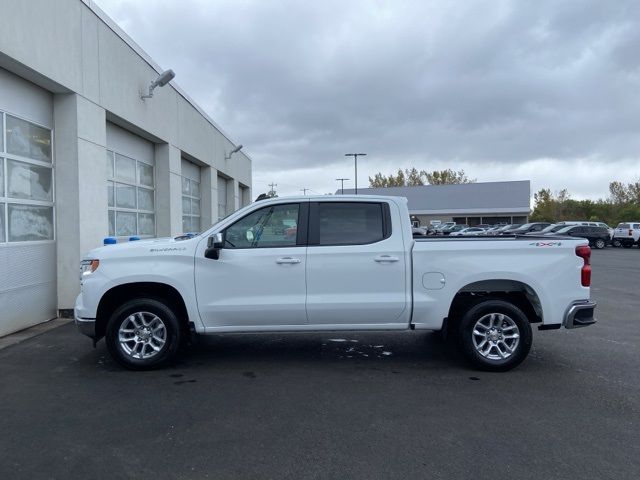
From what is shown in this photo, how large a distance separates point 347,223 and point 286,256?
83 centimetres

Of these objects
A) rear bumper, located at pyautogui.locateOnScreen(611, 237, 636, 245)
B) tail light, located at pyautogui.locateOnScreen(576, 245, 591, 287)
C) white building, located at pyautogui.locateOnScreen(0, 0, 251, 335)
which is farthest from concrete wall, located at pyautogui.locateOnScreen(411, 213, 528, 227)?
tail light, located at pyautogui.locateOnScreen(576, 245, 591, 287)

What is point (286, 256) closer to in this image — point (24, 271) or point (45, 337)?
point (45, 337)

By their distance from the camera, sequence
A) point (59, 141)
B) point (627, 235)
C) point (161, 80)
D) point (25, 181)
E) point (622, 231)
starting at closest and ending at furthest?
point (25, 181), point (59, 141), point (161, 80), point (627, 235), point (622, 231)

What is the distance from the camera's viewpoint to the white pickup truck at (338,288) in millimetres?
5789

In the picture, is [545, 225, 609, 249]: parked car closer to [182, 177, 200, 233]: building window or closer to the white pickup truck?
[182, 177, 200, 233]: building window

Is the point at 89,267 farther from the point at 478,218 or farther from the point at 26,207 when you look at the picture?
the point at 478,218

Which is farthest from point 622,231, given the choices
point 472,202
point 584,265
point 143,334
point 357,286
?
point 143,334

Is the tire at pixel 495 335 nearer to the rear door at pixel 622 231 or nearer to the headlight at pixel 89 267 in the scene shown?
the headlight at pixel 89 267

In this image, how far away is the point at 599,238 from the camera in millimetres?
34594

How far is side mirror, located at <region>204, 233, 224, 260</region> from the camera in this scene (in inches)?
222

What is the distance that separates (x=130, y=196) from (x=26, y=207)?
4.08m

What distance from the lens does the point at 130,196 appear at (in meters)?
12.7

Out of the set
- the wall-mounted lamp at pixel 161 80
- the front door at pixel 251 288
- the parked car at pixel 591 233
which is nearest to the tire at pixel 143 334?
the front door at pixel 251 288

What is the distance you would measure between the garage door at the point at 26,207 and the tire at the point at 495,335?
270 inches
